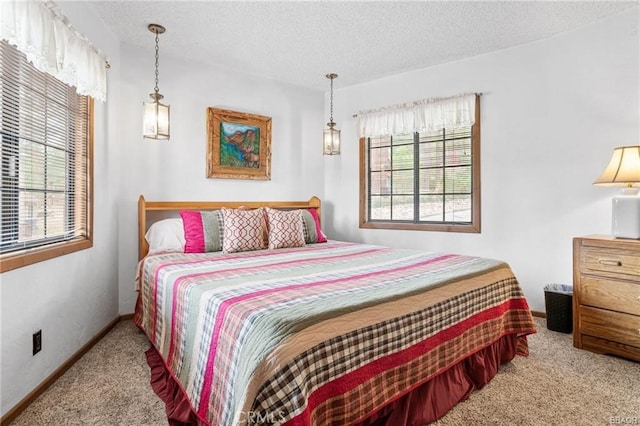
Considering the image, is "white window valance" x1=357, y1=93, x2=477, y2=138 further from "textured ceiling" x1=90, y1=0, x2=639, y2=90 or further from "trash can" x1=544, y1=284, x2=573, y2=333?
"trash can" x1=544, y1=284, x2=573, y2=333

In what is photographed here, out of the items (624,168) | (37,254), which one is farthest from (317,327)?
(624,168)

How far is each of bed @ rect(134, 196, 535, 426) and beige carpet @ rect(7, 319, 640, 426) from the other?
8 centimetres

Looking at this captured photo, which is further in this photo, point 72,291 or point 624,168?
point 624,168

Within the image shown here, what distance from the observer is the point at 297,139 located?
435 cm

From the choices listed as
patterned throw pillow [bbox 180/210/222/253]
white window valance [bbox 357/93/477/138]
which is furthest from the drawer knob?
patterned throw pillow [bbox 180/210/222/253]

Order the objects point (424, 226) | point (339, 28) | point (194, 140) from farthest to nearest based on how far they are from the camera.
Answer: point (424, 226), point (194, 140), point (339, 28)

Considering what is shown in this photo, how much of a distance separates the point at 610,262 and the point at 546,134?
1.29m

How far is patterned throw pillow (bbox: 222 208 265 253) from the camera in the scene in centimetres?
296

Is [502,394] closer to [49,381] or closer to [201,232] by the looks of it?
[201,232]

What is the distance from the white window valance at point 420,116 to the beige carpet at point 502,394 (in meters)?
2.26

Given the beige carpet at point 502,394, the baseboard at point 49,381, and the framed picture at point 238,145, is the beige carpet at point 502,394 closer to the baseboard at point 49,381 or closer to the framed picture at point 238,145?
the baseboard at point 49,381

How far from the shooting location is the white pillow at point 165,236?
3.01 metres

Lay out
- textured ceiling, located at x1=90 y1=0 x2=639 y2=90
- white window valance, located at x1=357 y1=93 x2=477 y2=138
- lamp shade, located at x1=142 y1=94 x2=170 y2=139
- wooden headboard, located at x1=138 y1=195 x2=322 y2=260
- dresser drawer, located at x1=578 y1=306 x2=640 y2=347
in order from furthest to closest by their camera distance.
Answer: white window valance, located at x1=357 y1=93 x2=477 y2=138
wooden headboard, located at x1=138 y1=195 x2=322 y2=260
lamp shade, located at x1=142 y1=94 x2=170 y2=139
textured ceiling, located at x1=90 y1=0 x2=639 y2=90
dresser drawer, located at x1=578 y1=306 x2=640 y2=347

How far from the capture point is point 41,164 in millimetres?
2023
